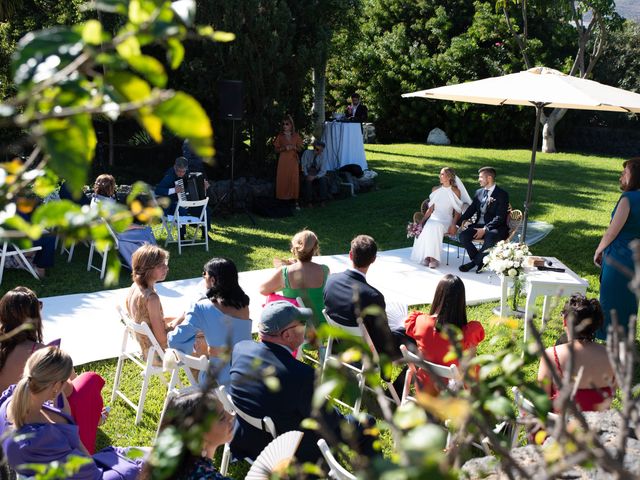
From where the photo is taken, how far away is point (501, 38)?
25047 mm

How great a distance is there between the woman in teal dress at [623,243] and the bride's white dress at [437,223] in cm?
304

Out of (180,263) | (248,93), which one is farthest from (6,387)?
(248,93)

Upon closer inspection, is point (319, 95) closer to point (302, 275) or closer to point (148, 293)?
point (302, 275)

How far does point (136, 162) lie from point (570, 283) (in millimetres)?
11930

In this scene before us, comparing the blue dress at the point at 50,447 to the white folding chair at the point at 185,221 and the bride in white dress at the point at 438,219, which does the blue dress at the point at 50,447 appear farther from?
the bride in white dress at the point at 438,219

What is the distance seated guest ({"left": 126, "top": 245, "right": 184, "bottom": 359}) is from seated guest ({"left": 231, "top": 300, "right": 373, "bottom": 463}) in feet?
4.13

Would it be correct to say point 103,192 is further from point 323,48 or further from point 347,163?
point 347,163

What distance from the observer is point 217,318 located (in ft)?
16.4

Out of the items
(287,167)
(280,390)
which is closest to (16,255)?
(280,390)

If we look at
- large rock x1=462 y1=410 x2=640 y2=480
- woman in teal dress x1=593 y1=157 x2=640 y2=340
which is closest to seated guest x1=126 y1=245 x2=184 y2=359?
large rock x1=462 y1=410 x2=640 y2=480

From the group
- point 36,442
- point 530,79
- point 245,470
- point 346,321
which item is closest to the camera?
point 36,442

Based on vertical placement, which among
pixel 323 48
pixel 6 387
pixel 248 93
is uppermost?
pixel 323 48

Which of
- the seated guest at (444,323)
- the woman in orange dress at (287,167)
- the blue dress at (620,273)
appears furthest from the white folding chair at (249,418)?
the woman in orange dress at (287,167)

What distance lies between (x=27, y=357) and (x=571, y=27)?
78.3 feet
